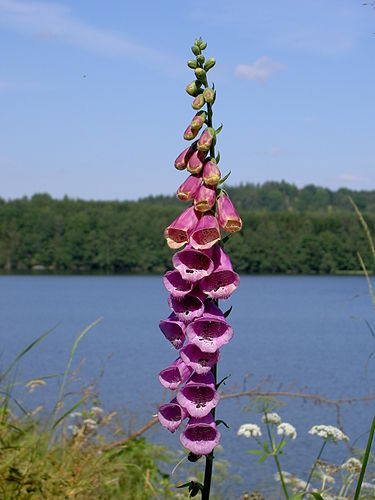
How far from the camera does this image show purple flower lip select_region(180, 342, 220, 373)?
2075 mm

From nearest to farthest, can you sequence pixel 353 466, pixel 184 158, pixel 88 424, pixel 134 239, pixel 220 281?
1. pixel 220 281
2. pixel 184 158
3. pixel 353 466
4. pixel 88 424
5. pixel 134 239

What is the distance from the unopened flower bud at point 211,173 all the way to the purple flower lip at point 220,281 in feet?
0.70

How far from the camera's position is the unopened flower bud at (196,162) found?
2.22m

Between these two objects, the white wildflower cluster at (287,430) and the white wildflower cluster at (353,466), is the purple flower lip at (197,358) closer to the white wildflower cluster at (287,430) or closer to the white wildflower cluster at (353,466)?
the white wildflower cluster at (353,466)

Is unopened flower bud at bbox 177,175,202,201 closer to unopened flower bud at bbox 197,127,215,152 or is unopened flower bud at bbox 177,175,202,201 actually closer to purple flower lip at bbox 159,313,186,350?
unopened flower bud at bbox 197,127,215,152

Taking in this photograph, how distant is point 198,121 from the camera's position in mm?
2205

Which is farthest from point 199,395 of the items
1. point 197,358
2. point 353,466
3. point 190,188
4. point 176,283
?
point 353,466

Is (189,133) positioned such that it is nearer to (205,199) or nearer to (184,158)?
(184,158)

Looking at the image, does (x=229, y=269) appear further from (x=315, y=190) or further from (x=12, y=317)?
(x=315, y=190)

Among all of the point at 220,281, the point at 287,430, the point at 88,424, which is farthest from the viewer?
the point at 88,424

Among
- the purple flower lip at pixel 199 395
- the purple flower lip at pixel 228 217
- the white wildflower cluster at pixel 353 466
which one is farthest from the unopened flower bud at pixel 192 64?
the white wildflower cluster at pixel 353 466

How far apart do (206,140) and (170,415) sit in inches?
31.2

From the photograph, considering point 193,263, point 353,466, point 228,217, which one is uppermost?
point 228,217

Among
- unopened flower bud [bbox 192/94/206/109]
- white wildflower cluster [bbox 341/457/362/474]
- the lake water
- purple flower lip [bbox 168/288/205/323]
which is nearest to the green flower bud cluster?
unopened flower bud [bbox 192/94/206/109]
